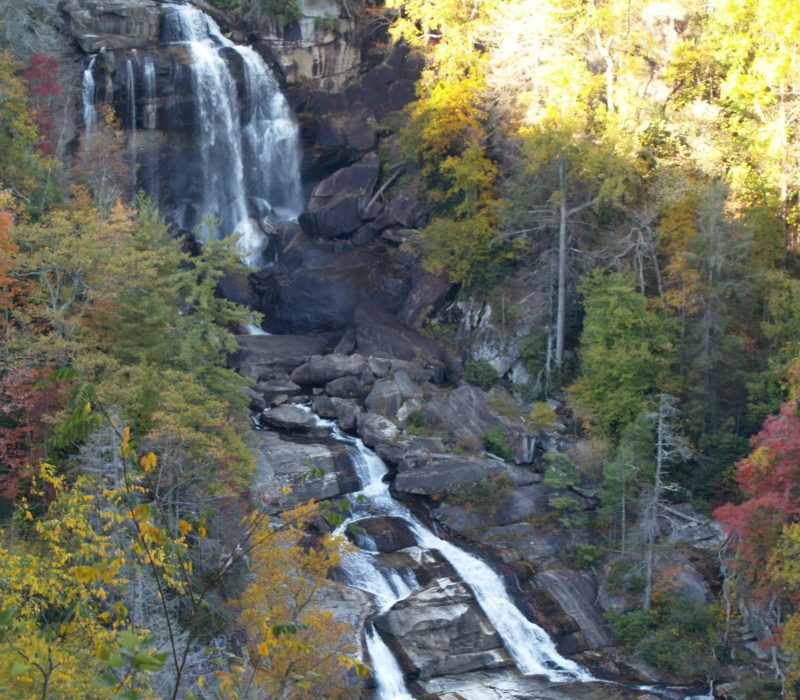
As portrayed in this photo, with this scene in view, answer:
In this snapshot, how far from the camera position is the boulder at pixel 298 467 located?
27.2 meters

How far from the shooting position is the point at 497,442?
31078mm

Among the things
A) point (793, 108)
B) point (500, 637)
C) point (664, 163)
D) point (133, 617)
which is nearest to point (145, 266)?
point (133, 617)

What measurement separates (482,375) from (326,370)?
22.1 feet

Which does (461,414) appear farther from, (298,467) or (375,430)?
(298,467)

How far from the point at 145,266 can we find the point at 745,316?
2116 centimetres

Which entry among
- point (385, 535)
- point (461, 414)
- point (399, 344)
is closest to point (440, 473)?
point (385, 535)

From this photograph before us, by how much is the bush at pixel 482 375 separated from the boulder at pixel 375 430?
18.9 ft

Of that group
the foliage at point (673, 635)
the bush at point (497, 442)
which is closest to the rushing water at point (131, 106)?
the bush at point (497, 442)

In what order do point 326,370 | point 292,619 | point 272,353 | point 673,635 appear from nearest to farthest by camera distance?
point 292,619 → point 673,635 → point 326,370 → point 272,353

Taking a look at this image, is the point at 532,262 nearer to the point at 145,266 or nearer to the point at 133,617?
the point at 145,266

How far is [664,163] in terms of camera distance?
34.1 metres

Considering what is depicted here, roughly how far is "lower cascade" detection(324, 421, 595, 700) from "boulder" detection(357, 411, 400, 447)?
3081mm

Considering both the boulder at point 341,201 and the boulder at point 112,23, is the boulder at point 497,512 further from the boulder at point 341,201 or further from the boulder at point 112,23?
the boulder at point 112,23

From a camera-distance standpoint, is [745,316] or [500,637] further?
[745,316]
